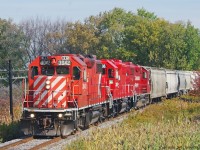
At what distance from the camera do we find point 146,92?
3656 cm

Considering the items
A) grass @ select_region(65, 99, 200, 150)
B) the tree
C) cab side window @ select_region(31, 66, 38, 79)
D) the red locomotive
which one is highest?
the tree

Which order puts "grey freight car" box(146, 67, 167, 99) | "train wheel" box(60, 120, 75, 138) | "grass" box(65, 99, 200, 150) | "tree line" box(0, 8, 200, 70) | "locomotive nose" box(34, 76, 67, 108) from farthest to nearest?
"tree line" box(0, 8, 200, 70)
"grey freight car" box(146, 67, 167, 99)
"locomotive nose" box(34, 76, 67, 108)
"train wheel" box(60, 120, 75, 138)
"grass" box(65, 99, 200, 150)

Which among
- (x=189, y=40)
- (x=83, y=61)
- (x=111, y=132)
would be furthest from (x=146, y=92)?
(x=189, y=40)

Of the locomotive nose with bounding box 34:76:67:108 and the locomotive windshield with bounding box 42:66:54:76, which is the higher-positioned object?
the locomotive windshield with bounding box 42:66:54:76

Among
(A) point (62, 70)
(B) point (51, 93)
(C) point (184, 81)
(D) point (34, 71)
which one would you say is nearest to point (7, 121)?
(D) point (34, 71)

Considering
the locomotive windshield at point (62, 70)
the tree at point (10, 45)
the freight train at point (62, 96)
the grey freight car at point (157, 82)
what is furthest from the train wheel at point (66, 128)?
the tree at point (10, 45)

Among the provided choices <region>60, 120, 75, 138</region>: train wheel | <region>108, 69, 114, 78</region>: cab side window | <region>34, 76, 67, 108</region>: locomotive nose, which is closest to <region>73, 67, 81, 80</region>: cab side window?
<region>34, 76, 67, 108</region>: locomotive nose

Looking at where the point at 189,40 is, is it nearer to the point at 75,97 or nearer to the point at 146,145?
the point at 75,97

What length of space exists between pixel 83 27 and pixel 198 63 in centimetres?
2401

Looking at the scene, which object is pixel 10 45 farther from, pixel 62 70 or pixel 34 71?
pixel 62 70

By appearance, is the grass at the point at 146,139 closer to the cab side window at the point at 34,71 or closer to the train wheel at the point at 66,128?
the train wheel at the point at 66,128

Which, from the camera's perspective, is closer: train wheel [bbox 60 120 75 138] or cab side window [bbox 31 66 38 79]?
train wheel [bbox 60 120 75 138]

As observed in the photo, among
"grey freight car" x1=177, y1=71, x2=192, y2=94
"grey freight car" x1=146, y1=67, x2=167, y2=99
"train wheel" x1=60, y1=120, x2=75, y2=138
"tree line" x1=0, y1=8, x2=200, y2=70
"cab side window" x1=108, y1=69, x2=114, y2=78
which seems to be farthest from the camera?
"tree line" x1=0, y1=8, x2=200, y2=70

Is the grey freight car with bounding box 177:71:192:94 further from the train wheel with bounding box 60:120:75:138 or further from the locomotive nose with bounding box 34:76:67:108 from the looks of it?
the train wheel with bounding box 60:120:75:138
